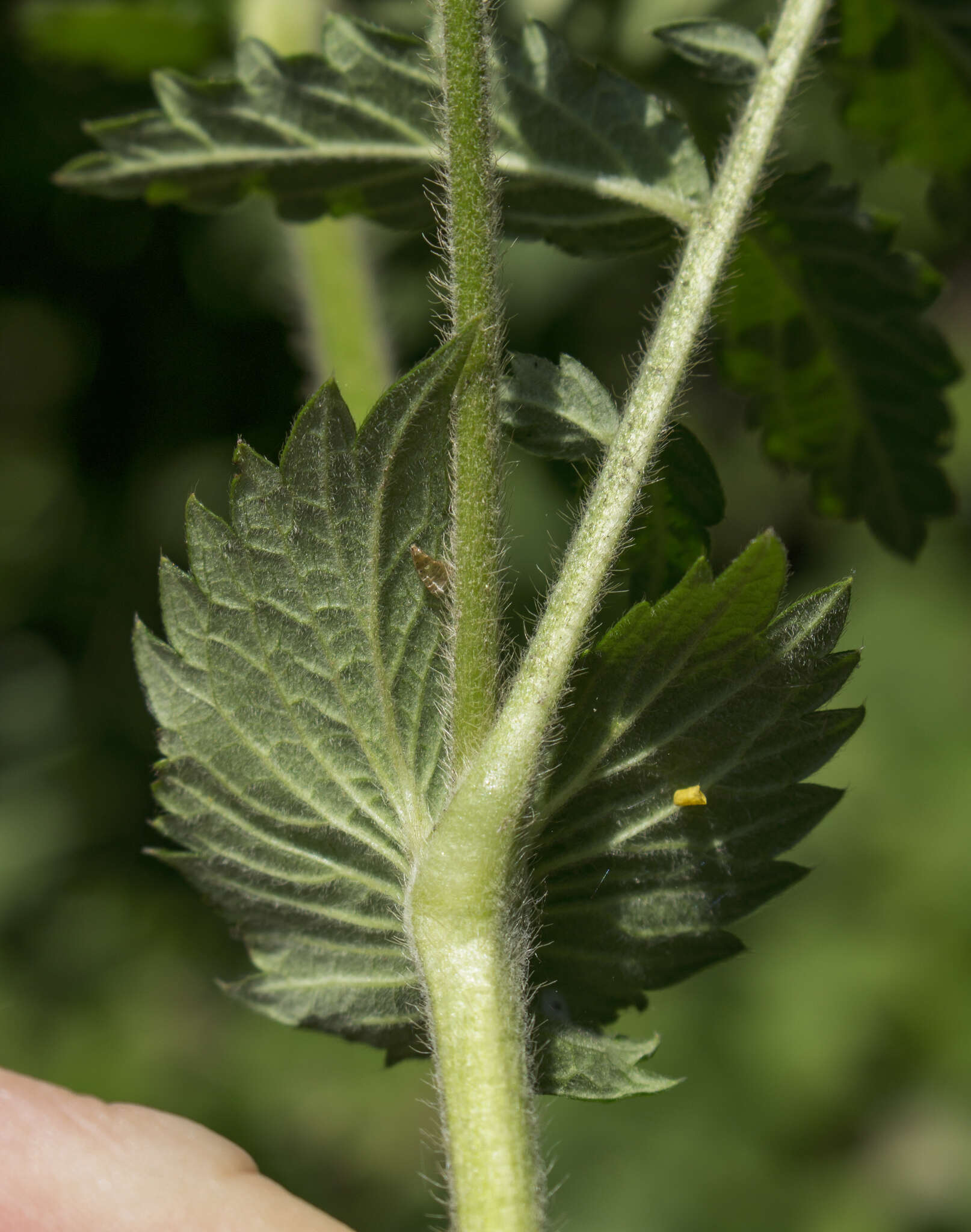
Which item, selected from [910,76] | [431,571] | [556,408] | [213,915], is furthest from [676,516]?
[213,915]

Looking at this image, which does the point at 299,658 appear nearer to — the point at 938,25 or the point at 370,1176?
the point at 938,25

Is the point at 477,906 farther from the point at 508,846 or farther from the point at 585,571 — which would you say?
the point at 585,571

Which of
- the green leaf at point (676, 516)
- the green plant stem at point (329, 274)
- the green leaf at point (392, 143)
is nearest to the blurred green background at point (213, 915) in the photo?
the green plant stem at point (329, 274)

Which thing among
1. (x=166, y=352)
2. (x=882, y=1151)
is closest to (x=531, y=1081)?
(x=166, y=352)

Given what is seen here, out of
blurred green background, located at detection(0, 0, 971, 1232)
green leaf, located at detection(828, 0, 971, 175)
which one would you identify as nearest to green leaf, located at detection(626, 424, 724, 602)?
green leaf, located at detection(828, 0, 971, 175)

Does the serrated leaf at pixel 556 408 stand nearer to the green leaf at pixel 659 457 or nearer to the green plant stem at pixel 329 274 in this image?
the green leaf at pixel 659 457

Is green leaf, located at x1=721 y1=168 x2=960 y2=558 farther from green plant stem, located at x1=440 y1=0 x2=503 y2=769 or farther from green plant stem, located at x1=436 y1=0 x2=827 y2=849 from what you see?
green plant stem, located at x1=440 y1=0 x2=503 y2=769
